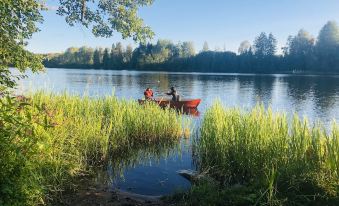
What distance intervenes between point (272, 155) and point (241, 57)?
462 ft

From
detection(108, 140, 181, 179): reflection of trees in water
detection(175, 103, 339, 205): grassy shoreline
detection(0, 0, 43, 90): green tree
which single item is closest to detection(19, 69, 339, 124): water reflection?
detection(175, 103, 339, 205): grassy shoreline

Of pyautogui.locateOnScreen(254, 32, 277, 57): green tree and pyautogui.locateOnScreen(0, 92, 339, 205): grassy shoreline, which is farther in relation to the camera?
pyautogui.locateOnScreen(254, 32, 277, 57): green tree

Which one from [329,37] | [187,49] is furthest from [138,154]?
[187,49]

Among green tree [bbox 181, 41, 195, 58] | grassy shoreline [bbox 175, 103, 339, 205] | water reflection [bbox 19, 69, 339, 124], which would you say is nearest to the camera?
grassy shoreline [bbox 175, 103, 339, 205]

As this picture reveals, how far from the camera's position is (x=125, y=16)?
9.70m

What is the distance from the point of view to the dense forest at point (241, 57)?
114 meters

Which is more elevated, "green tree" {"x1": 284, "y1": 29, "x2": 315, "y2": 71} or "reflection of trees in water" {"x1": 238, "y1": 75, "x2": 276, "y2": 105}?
"green tree" {"x1": 284, "y1": 29, "x2": 315, "y2": 71}

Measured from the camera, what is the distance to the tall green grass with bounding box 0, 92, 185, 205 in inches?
277

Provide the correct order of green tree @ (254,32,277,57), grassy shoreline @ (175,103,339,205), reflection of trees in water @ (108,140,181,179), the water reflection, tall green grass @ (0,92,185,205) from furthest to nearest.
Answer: green tree @ (254,32,277,57) < the water reflection < reflection of trees in water @ (108,140,181,179) < grassy shoreline @ (175,103,339,205) < tall green grass @ (0,92,185,205)

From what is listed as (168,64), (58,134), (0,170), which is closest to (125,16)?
(58,134)

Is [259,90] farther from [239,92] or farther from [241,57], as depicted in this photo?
[241,57]

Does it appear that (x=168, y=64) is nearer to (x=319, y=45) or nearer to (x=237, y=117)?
(x=319, y=45)

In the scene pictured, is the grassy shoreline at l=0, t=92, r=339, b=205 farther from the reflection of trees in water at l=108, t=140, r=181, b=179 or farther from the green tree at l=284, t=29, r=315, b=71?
the green tree at l=284, t=29, r=315, b=71

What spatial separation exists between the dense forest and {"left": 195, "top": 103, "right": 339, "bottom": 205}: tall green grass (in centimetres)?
10307
